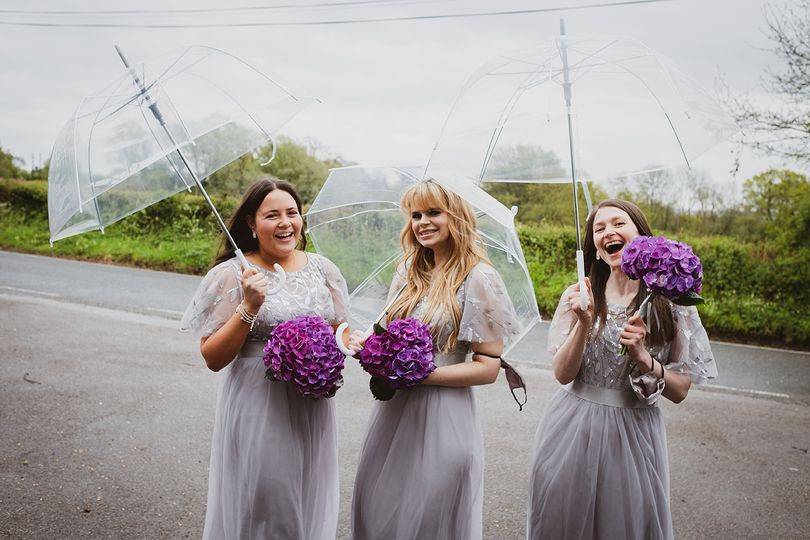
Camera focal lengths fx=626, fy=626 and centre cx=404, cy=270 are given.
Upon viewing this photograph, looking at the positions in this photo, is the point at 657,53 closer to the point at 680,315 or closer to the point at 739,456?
the point at 680,315

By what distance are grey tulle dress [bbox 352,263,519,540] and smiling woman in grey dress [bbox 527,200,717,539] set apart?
1.13 feet

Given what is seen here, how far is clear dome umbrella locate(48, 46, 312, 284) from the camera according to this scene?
2830mm

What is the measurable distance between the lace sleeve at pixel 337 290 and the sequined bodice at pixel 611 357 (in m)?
1.32

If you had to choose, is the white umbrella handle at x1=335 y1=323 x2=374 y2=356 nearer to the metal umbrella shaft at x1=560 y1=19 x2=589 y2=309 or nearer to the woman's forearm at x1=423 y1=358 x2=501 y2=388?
the woman's forearm at x1=423 y1=358 x2=501 y2=388

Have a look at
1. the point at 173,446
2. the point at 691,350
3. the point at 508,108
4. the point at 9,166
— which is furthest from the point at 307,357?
the point at 9,166

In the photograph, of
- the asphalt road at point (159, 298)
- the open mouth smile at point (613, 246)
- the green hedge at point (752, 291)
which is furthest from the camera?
the green hedge at point (752, 291)

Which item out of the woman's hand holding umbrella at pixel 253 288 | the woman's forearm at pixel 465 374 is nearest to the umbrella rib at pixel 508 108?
the woman's forearm at pixel 465 374

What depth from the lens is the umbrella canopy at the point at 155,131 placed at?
283cm

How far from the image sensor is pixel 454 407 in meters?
3.02

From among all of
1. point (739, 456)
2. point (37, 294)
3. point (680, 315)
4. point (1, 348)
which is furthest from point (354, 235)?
point (37, 294)

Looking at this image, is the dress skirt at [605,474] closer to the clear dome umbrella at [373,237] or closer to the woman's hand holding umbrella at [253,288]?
the clear dome umbrella at [373,237]

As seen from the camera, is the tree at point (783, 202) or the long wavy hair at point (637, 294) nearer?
the long wavy hair at point (637, 294)

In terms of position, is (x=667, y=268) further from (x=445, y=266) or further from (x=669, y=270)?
(x=445, y=266)

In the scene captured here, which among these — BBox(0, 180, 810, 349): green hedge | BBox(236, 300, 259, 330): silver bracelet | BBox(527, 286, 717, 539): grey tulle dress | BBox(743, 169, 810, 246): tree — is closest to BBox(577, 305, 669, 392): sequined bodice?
BBox(527, 286, 717, 539): grey tulle dress
